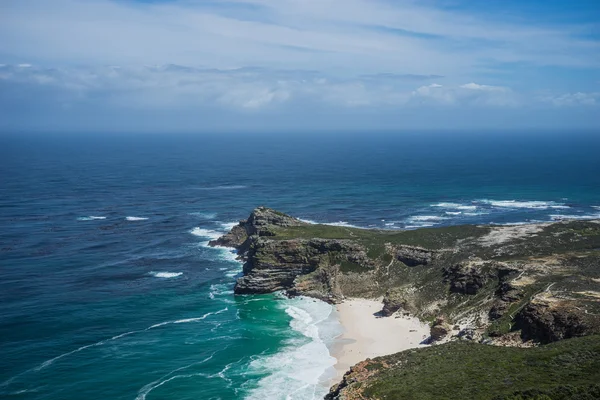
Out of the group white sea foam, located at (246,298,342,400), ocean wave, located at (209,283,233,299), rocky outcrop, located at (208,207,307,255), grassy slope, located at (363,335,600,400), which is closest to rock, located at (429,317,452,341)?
grassy slope, located at (363,335,600,400)

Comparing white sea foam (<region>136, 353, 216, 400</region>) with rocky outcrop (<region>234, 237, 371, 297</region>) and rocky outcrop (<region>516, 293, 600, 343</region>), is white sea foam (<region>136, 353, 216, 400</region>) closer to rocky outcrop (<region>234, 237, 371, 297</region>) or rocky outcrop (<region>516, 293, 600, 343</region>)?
rocky outcrop (<region>234, 237, 371, 297</region>)

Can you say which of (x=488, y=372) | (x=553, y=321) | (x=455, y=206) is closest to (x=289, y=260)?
(x=553, y=321)

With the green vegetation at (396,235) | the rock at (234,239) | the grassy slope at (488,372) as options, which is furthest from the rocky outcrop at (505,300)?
the rock at (234,239)

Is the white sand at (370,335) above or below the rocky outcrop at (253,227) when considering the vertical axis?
below

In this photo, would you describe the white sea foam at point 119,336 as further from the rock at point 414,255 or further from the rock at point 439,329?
the rock at point 439,329

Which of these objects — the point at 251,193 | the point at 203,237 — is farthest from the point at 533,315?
the point at 251,193

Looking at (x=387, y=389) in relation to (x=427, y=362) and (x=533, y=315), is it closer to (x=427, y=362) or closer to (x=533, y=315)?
(x=427, y=362)
